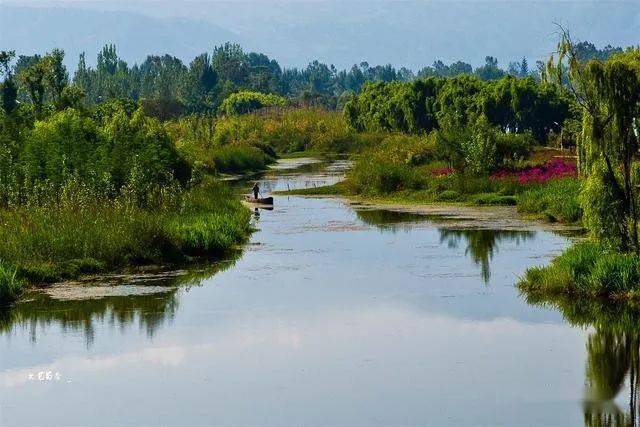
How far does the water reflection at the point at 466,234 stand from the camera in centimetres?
4125

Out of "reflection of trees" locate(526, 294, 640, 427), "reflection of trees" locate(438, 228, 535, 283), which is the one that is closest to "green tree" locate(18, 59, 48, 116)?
"reflection of trees" locate(438, 228, 535, 283)

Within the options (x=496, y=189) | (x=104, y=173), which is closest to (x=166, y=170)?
(x=104, y=173)

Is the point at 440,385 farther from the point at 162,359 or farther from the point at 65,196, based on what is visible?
the point at 65,196

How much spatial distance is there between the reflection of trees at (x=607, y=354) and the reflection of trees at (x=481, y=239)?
8072 mm

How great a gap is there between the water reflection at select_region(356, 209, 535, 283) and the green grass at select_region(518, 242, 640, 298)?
2851 mm

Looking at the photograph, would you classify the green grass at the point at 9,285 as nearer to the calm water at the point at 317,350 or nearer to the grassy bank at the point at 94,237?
the grassy bank at the point at 94,237

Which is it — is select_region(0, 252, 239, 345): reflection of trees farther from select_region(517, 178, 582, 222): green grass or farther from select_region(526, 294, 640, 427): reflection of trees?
select_region(517, 178, 582, 222): green grass

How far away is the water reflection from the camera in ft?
135

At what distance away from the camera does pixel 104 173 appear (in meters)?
42.9

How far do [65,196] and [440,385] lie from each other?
18.5m

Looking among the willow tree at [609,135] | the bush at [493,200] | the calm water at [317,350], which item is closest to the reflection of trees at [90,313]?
the calm water at [317,350]

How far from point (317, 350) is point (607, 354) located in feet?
21.3

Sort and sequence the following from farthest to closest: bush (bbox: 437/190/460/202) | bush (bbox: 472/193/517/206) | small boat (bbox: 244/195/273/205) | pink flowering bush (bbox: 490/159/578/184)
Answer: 1. bush (bbox: 437/190/460/202)
2. small boat (bbox: 244/195/273/205)
3. pink flowering bush (bbox: 490/159/578/184)
4. bush (bbox: 472/193/517/206)

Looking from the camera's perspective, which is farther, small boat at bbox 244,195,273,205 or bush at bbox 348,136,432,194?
bush at bbox 348,136,432,194
